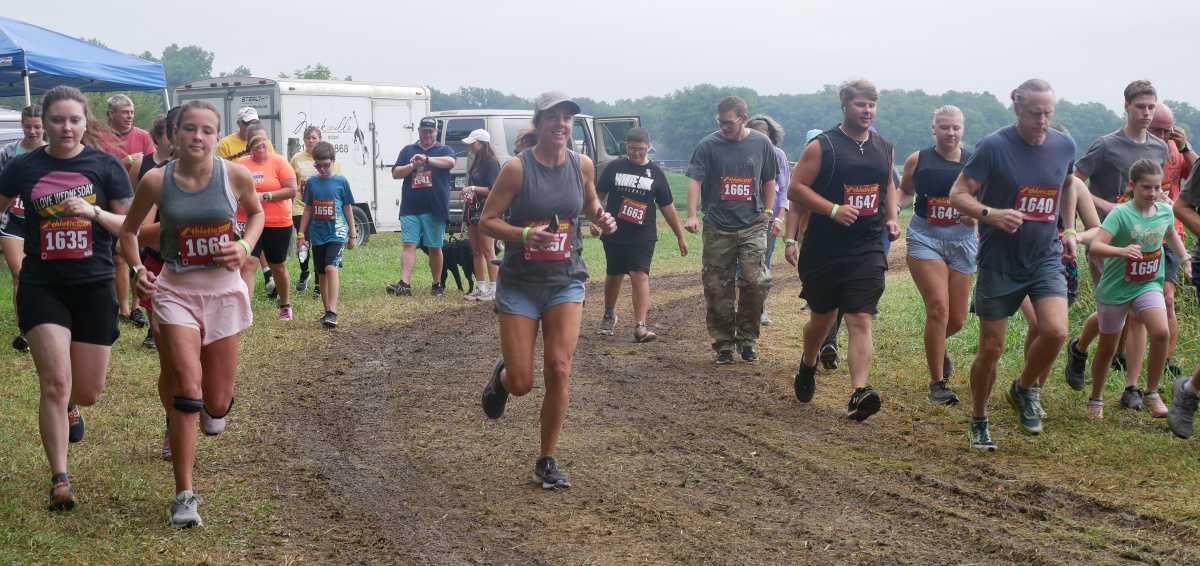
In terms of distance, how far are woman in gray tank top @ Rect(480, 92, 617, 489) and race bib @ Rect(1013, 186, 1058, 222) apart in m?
2.57

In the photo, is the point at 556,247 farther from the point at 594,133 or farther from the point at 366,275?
the point at 594,133

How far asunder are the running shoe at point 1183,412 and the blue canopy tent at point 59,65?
12830 millimetres

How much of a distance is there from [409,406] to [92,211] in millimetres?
3057

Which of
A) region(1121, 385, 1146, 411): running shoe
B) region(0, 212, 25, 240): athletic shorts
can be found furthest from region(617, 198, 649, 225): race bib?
region(0, 212, 25, 240): athletic shorts

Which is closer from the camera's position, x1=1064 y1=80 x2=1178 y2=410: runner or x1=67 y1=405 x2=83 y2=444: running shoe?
x1=67 y1=405 x2=83 y2=444: running shoe

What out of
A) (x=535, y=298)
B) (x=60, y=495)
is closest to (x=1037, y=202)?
(x=535, y=298)

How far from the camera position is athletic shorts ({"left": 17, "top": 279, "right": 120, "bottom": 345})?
5691mm

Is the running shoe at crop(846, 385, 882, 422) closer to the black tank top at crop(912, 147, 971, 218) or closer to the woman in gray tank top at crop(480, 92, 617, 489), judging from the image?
the black tank top at crop(912, 147, 971, 218)

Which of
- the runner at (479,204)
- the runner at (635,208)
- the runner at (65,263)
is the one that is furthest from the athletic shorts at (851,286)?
the runner at (479,204)

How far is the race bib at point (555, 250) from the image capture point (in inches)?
236

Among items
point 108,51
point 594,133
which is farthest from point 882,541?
point 594,133

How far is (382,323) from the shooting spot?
481 inches

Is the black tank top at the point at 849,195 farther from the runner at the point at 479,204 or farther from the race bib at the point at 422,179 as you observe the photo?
the race bib at the point at 422,179

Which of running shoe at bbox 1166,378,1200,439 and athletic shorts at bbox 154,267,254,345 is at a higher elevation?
athletic shorts at bbox 154,267,254,345
